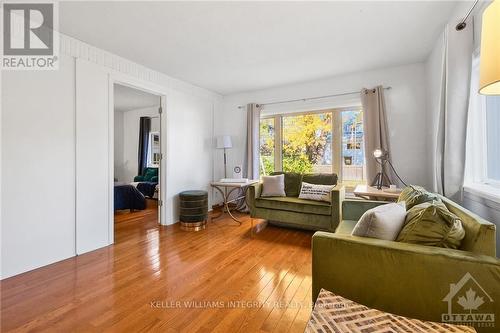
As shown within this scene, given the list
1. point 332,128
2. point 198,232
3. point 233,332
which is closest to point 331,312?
point 233,332

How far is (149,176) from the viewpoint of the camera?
5.88 meters

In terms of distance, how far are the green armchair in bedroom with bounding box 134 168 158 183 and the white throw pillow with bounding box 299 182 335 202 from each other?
3.83 metres

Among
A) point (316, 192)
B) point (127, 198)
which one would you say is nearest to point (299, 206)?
point (316, 192)

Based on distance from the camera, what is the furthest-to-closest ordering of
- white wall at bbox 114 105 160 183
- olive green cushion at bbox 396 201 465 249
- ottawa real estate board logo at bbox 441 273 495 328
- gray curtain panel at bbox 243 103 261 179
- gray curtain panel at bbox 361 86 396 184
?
white wall at bbox 114 105 160 183
gray curtain panel at bbox 243 103 261 179
gray curtain panel at bbox 361 86 396 184
olive green cushion at bbox 396 201 465 249
ottawa real estate board logo at bbox 441 273 495 328

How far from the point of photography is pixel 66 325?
1.53 meters

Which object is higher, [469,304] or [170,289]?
[469,304]

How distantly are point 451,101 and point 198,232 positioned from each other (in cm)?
322

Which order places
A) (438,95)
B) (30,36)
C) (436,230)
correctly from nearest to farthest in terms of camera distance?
(436,230) → (30,36) → (438,95)

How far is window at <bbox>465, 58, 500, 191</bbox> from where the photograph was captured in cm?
181

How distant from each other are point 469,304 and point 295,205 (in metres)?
2.15

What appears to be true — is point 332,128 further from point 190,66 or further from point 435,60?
point 190,66

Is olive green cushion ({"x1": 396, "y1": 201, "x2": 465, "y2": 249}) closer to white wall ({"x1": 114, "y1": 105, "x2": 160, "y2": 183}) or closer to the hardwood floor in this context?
the hardwood floor

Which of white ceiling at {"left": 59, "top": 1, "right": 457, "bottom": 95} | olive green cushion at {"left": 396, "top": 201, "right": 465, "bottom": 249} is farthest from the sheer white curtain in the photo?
olive green cushion at {"left": 396, "top": 201, "right": 465, "bottom": 249}

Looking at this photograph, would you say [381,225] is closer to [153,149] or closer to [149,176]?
[149,176]
